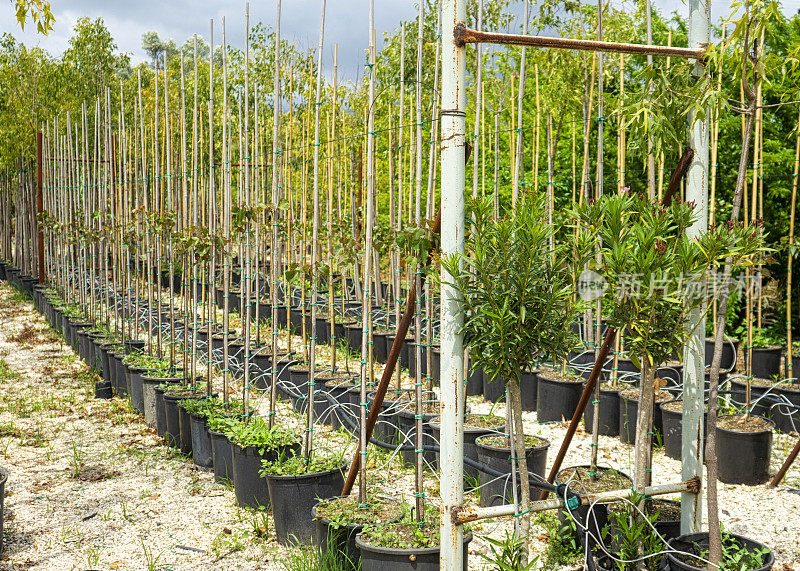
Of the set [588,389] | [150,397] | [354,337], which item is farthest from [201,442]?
[354,337]

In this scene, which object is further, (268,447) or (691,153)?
(268,447)

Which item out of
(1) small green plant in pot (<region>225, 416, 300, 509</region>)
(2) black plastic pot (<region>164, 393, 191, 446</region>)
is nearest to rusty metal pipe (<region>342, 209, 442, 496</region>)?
(1) small green plant in pot (<region>225, 416, 300, 509</region>)

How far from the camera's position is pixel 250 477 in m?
3.89

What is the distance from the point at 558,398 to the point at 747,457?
1449mm

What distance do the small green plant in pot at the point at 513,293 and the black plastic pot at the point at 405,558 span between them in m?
0.75

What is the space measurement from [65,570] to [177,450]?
1736 millimetres

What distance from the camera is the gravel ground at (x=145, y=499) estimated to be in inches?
135

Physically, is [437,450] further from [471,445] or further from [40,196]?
[40,196]

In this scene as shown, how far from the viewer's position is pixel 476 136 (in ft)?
13.7

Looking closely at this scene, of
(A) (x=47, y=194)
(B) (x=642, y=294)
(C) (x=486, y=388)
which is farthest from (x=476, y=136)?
(A) (x=47, y=194)

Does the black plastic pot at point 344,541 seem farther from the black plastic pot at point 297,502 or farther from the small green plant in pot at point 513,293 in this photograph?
the small green plant in pot at point 513,293

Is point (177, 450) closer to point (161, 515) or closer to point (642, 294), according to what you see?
point (161, 515)

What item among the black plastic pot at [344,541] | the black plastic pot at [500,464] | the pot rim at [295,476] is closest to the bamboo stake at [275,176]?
the pot rim at [295,476]

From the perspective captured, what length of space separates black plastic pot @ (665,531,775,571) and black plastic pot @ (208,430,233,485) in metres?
2.61
